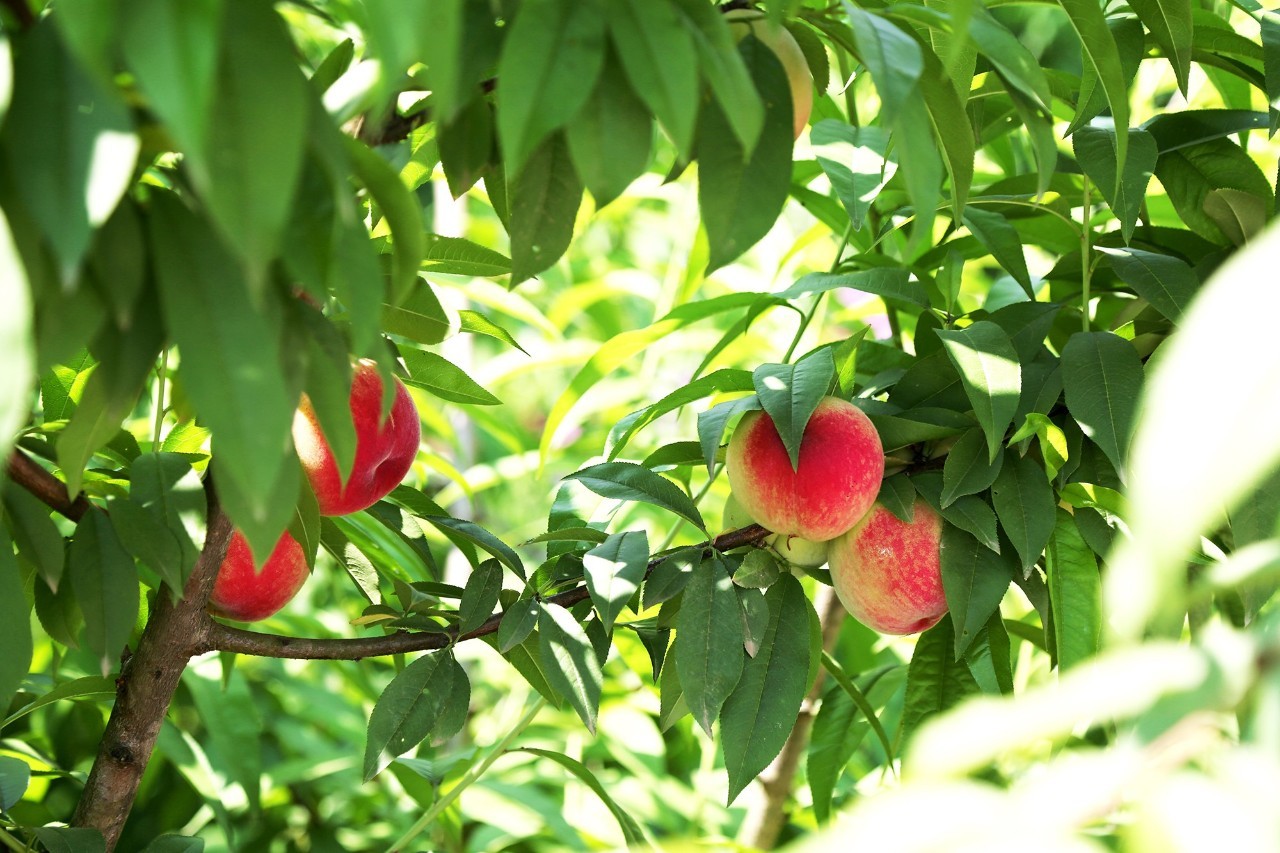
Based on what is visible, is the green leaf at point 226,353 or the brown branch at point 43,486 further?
the brown branch at point 43,486

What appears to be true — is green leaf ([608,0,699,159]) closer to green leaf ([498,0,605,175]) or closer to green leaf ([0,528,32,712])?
green leaf ([498,0,605,175])

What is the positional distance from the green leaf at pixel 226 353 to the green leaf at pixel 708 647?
0.26m

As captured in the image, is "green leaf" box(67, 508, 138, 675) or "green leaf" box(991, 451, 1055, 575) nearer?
"green leaf" box(67, 508, 138, 675)

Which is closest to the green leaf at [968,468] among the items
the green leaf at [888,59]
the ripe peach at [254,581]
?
the green leaf at [888,59]

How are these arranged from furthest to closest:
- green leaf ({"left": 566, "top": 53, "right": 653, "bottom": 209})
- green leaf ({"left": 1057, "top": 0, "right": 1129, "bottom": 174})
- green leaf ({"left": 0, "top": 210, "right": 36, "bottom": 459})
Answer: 1. green leaf ({"left": 1057, "top": 0, "right": 1129, "bottom": 174})
2. green leaf ({"left": 566, "top": 53, "right": 653, "bottom": 209})
3. green leaf ({"left": 0, "top": 210, "right": 36, "bottom": 459})

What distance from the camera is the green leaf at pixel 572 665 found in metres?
0.51

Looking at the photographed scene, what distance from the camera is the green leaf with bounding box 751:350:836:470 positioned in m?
0.51

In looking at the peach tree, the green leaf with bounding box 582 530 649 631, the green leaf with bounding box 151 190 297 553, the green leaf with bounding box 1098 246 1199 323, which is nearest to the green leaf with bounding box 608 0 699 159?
the peach tree

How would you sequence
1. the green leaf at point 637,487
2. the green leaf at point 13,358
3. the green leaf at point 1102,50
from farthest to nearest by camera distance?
the green leaf at point 637,487, the green leaf at point 1102,50, the green leaf at point 13,358

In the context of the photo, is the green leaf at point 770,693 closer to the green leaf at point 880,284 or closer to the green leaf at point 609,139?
the green leaf at point 880,284

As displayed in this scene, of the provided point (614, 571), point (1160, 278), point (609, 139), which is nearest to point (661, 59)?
point (609, 139)

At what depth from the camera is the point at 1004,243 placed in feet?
2.13

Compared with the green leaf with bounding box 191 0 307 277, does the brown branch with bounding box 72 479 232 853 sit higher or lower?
lower

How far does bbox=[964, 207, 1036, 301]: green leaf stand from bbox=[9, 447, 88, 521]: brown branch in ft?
1.49
